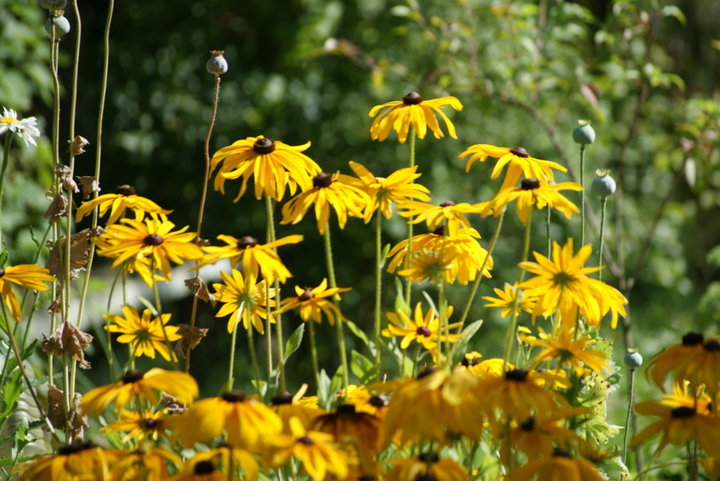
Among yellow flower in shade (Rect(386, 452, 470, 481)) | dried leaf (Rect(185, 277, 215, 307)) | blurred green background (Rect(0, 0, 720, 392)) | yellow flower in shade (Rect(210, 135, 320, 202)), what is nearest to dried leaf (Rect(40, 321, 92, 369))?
dried leaf (Rect(185, 277, 215, 307))

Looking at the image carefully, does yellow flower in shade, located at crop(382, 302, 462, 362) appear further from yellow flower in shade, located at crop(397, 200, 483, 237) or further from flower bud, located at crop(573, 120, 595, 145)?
flower bud, located at crop(573, 120, 595, 145)

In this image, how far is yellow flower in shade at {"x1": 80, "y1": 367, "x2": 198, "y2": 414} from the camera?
97 centimetres

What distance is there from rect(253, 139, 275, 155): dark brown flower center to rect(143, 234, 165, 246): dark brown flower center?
18cm

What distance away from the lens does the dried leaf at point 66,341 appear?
1291 millimetres

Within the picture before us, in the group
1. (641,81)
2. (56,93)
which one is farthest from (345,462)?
(641,81)

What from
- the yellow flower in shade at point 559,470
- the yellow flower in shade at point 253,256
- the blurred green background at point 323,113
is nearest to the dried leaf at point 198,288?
the yellow flower in shade at point 253,256

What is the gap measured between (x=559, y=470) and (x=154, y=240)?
52 centimetres

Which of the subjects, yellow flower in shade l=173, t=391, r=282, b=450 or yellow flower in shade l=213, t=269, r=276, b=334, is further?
yellow flower in shade l=213, t=269, r=276, b=334

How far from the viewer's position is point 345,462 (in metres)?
0.92

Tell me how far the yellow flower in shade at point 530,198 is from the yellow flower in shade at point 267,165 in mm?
253

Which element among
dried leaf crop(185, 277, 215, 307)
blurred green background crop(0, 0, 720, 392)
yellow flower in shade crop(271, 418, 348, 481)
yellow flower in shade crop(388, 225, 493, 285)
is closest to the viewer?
yellow flower in shade crop(271, 418, 348, 481)

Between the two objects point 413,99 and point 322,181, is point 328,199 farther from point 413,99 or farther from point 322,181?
point 413,99

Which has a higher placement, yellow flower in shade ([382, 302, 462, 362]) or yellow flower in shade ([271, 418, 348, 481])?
yellow flower in shade ([271, 418, 348, 481])

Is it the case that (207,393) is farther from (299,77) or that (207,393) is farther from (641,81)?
(641,81)
